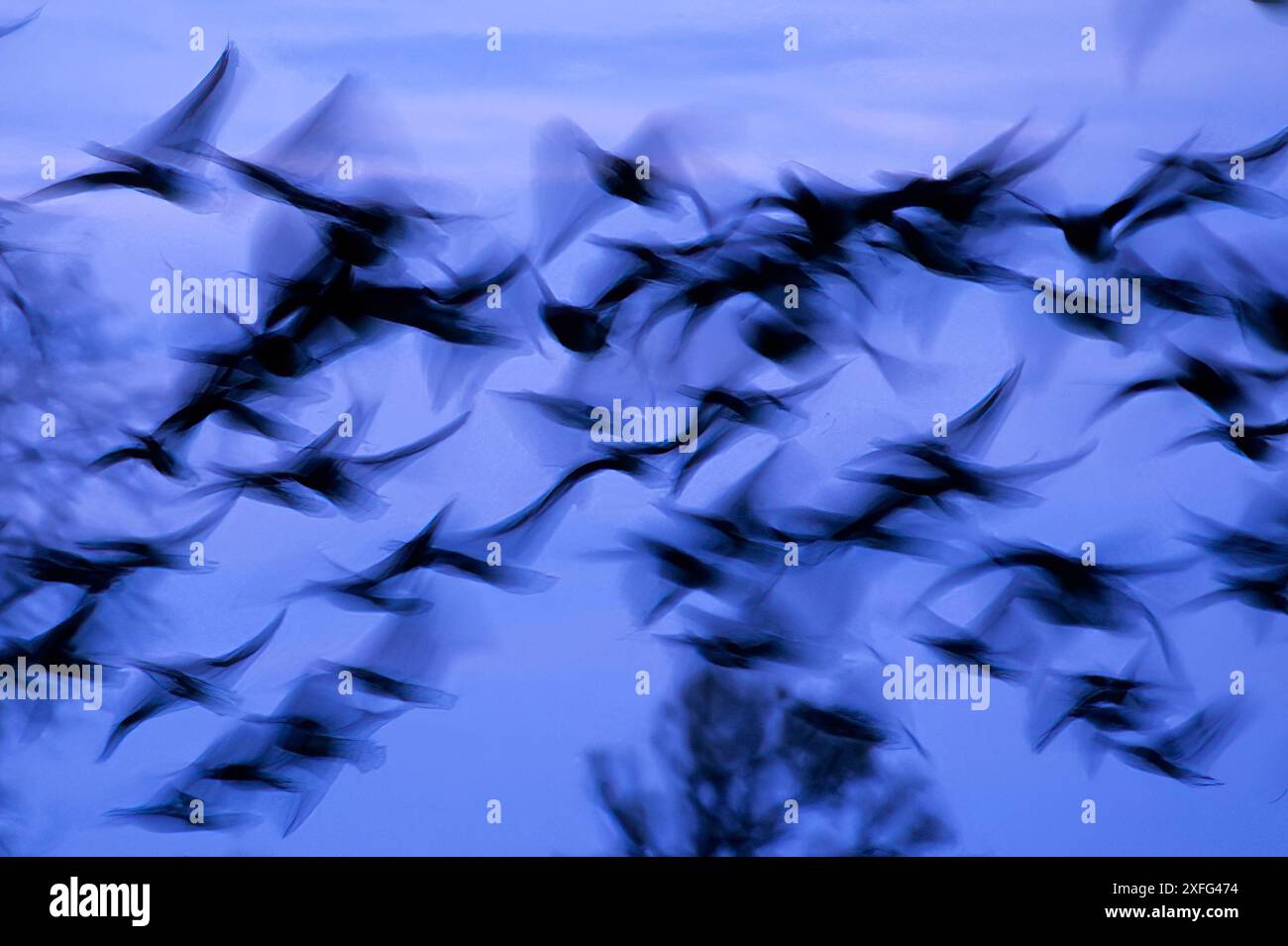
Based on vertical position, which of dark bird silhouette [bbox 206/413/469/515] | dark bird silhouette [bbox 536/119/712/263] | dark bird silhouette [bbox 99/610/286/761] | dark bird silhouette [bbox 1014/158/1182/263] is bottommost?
dark bird silhouette [bbox 99/610/286/761]

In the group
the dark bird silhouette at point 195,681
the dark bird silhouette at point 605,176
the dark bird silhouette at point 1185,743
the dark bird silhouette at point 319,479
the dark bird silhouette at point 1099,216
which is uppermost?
the dark bird silhouette at point 605,176

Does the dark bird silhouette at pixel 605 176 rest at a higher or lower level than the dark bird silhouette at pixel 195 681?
higher

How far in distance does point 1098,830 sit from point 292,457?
4.65ft

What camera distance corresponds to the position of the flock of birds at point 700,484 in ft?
5.34

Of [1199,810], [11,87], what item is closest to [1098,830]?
[1199,810]

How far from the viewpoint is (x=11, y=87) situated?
1632 mm

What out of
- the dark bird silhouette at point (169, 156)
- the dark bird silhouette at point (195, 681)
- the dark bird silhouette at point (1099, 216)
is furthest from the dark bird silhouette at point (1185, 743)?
the dark bird silhouette at point (169, 156)

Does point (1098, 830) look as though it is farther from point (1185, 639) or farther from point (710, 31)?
point (710, 31)

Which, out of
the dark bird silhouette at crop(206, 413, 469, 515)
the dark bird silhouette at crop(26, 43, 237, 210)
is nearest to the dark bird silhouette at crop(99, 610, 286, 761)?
the dark bird silhouette at crop(206, 413, 469, 515)

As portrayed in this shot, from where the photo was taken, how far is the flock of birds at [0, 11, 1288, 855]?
1.63 metres

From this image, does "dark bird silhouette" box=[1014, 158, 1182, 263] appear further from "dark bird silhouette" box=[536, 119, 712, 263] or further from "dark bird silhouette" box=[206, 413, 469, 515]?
"dark bird silhouette" box=[206, 413, 469, 515]
